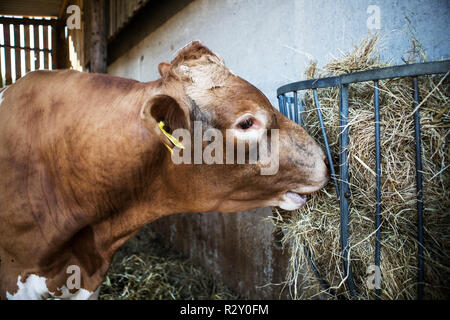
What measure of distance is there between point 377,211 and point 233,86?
0.84 metres

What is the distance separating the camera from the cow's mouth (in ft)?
5.32

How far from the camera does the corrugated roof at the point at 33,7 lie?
16.3 feet

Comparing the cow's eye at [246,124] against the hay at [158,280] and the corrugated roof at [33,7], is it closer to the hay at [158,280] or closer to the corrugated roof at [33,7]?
the hay at [158,280]

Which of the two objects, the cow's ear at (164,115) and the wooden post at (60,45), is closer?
the cow's ear at (164,115)

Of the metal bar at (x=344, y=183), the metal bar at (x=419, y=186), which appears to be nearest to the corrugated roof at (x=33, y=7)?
the metal bar at (x=344, y=183)

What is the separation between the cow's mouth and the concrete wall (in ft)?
2.89

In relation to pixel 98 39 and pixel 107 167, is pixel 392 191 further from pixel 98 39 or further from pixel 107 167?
pixel 98 39

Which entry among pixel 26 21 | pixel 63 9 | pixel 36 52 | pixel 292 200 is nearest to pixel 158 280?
pixel 292 200

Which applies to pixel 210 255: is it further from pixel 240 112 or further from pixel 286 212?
pixel 240 112

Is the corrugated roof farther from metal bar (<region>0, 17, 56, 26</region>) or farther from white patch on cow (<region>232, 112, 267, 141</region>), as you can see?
white patch on cow (<region>232, 112, 267, 141</region>)

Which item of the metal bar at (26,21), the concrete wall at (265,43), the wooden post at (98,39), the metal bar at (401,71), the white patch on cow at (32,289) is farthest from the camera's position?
the wooden post at (98,39)

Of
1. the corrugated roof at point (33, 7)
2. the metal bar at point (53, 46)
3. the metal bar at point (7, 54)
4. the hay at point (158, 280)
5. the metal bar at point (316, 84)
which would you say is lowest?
the hay at point (158, 280)

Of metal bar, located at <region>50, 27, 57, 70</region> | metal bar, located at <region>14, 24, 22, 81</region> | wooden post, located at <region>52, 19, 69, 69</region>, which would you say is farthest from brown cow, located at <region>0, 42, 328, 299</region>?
wooden post, located at <region>52, 19, 69, 69</region>

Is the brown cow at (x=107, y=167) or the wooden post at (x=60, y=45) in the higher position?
the wooden post at (x=60, y=45)
